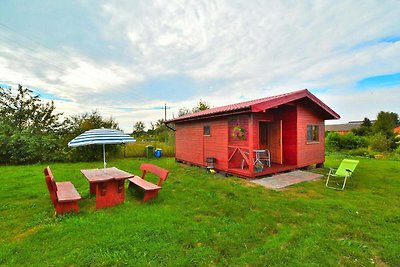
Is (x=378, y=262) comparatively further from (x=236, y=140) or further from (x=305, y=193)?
(x=236, y=140)

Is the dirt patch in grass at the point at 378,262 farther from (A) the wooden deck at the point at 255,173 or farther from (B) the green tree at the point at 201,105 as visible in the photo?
(B) the green tree at the point at 201,105

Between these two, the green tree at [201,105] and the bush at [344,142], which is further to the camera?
the green tree at [201,105]

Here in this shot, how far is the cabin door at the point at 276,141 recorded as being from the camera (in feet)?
27.9

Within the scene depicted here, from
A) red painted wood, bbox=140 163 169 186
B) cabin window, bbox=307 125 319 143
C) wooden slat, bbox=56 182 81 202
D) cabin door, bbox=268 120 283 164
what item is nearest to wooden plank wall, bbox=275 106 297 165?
cabin door, bbox=268 120 283 164

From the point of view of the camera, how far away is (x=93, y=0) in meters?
7.01

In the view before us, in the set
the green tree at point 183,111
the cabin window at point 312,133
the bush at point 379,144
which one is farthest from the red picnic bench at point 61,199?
the green tree at point 183,111

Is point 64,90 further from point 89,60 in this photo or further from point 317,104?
point 317,104

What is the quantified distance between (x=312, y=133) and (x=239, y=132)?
3891 mm

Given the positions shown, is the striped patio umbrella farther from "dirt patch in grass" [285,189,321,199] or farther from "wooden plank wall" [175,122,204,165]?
"wooden plank wall" [175,122,204,165]

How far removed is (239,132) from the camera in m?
7.19

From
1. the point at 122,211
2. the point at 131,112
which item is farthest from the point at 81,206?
the point at 131,112

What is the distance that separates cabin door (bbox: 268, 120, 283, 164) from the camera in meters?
8.51

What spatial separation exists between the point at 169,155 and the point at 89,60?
24.6 feet

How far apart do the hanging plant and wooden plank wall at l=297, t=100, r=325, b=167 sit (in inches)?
99.6
